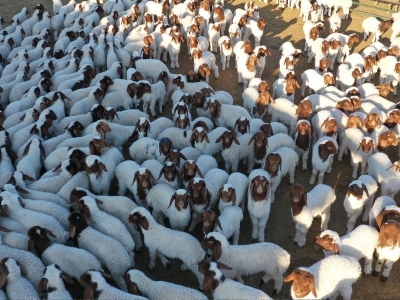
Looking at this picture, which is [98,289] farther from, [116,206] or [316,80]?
[316,80]

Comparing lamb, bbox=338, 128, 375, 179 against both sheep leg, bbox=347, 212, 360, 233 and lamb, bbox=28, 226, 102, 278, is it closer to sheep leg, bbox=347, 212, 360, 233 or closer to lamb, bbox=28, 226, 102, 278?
sheep leg, bbox=347, 212, 360, 233

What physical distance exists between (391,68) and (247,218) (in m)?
7.69

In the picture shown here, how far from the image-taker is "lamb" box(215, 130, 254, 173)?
984 centimetres

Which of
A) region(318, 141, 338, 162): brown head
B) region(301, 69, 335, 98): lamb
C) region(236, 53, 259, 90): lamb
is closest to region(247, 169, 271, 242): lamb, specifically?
region(318, 141, 338, 162): brown head

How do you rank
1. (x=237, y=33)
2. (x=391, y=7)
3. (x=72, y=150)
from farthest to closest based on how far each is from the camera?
(x=391, y=7), (x=237, y=33), (x=72, y=150)

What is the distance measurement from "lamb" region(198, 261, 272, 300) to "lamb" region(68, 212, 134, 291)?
5.22ft

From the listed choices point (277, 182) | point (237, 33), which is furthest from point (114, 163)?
point (237, 33)

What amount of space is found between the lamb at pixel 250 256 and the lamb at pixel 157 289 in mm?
824

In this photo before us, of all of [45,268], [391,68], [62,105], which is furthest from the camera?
[391,68]

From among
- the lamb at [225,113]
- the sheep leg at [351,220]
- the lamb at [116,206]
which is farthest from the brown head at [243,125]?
the lamb at [116,206]

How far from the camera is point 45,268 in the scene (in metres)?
7.14

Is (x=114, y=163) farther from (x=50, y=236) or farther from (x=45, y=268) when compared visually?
(x=45, y=268)

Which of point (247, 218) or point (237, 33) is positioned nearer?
point (247, 218)

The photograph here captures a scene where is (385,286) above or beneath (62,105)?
beneath
